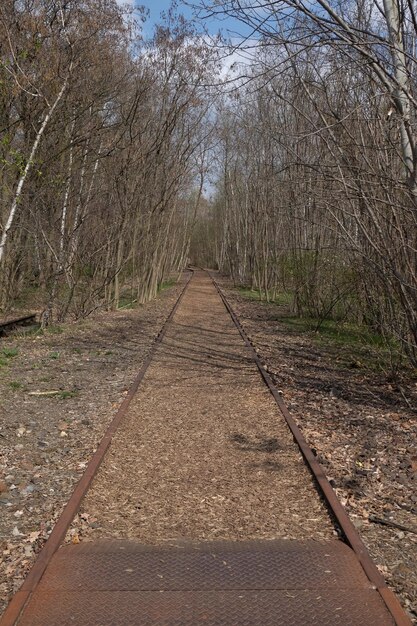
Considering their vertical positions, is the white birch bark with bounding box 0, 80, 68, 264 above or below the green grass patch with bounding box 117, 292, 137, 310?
above

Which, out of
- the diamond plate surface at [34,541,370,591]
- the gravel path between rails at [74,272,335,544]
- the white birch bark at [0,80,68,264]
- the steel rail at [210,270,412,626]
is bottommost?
the gravel path between rails at [74,272,335,544]

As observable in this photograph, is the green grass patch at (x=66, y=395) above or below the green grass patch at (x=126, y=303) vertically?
above

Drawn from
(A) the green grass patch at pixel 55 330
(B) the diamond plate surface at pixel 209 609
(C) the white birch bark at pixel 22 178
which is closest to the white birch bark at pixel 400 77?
(B) the diamond plate surface at pixel 209 609

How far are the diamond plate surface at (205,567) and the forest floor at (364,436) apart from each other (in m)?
0.34

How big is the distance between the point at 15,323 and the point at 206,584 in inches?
668

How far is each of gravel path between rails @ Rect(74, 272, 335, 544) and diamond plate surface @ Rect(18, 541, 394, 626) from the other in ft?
1.01

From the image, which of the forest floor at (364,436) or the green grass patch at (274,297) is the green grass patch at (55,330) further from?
the green grass patch at (274,297)

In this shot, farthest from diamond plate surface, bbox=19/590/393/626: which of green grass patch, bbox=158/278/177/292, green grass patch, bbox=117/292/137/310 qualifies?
green grass patch, bbox=158/278/177/292

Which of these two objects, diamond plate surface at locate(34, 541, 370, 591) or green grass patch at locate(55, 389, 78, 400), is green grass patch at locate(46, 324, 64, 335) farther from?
diamond plate surface at locate(34, 541, 370, 591)

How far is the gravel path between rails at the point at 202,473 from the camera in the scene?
4871 millimetres

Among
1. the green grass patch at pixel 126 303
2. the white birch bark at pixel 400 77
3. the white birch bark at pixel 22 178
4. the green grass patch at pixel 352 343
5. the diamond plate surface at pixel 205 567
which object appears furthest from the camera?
the green grass patch at pixel 126 303

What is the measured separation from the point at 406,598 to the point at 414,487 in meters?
2.04

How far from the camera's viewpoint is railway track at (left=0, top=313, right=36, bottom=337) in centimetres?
1806

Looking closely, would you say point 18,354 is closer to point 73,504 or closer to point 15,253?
point 73,504
